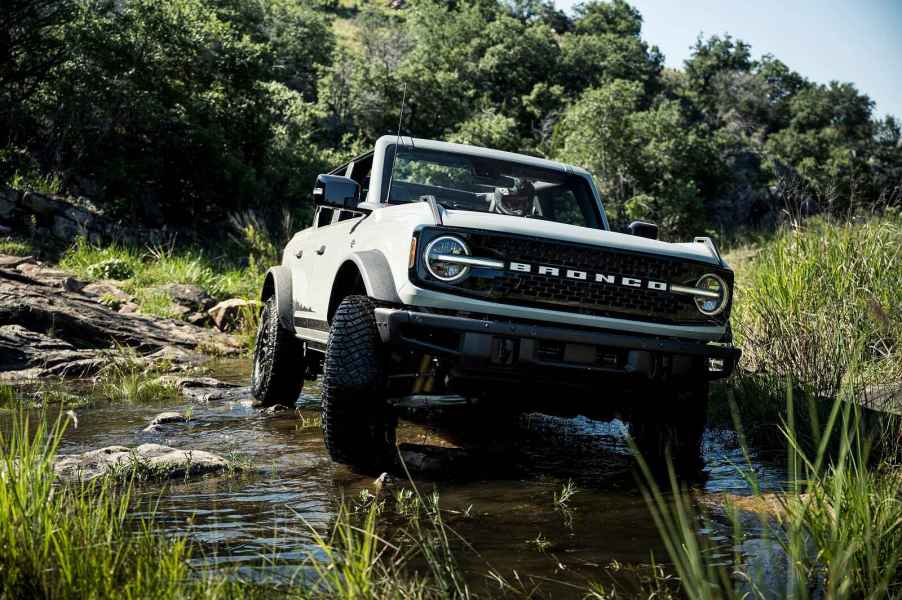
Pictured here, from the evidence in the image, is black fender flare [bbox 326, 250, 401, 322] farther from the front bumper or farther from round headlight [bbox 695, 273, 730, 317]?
round headlight [bbox 695, 273, 730, 317]

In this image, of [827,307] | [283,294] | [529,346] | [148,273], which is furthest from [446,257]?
[148,273]

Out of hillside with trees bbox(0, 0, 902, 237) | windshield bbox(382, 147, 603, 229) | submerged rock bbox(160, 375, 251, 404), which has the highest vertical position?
hillside with trees bbox(0, 0, 902, 237)

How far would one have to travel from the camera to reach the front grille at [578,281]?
3643mm

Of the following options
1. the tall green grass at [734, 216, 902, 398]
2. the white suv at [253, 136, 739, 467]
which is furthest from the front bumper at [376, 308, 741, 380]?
the tall green grass at [734, 216, 902, 398]

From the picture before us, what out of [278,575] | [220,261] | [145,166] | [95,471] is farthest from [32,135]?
[278,575]

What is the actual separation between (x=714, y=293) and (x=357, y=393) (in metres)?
1.87

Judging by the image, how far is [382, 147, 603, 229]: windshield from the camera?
4918 millimetres

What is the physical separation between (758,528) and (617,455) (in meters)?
1.69

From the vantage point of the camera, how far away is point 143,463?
3709 mm

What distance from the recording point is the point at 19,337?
804cm

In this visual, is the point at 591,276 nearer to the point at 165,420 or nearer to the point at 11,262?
the point at 165,420

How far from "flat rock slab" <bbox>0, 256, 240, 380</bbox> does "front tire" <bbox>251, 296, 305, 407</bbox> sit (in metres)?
2.63

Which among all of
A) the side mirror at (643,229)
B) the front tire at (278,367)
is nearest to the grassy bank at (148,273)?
the front tire at (278,367)

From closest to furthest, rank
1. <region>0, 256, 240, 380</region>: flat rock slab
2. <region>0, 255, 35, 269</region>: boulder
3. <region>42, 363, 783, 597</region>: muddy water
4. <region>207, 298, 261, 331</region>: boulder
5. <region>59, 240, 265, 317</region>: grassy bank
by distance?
<region>42, 363, 783, 597</region>: muddy water
<region>0, 256, 240, 380</region>: flat rock slab
<region>0, 255, 35, 269</region>: boulder
<region>207, 298, 261, 331</region>: boulder
<region>59, 240, 265, 317</region>: grassy bank
